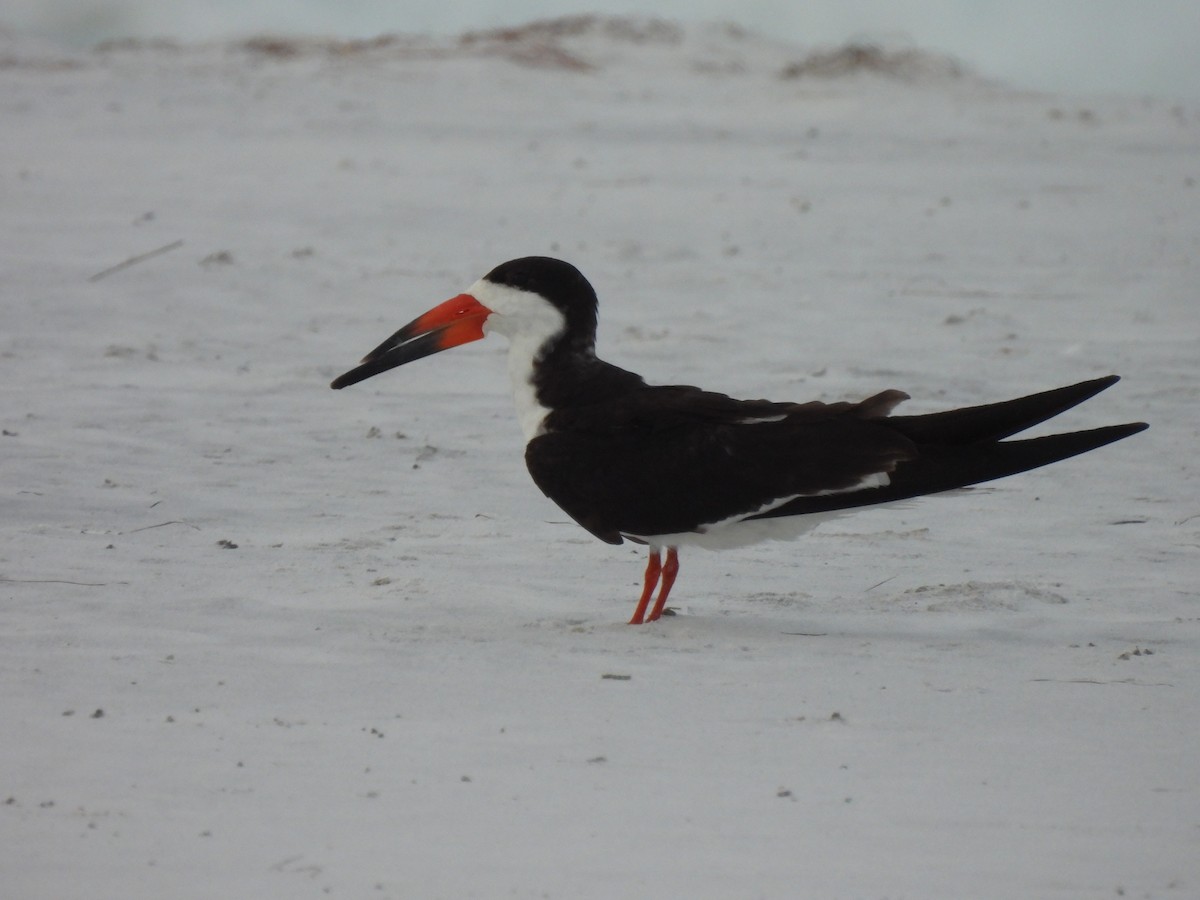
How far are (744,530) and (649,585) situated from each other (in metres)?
0.31

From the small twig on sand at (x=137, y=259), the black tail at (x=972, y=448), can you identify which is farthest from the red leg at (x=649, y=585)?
the small twig on sand at (x=137, y=259)

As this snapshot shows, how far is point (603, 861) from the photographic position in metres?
2.88

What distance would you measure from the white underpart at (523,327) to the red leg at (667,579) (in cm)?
55

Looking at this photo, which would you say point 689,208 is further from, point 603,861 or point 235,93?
point 603,861

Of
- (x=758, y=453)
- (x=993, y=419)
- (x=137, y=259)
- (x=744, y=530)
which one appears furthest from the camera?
(x=137, y=259)

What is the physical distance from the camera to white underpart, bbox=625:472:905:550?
178 inches

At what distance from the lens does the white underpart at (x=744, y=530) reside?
14.8ft

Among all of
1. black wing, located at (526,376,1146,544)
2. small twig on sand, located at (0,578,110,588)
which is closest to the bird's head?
black wing, located at (526,376,1146,544)

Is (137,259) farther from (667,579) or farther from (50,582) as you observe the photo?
(667,579)

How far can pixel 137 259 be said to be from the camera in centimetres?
885

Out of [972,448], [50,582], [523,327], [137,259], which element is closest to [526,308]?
[523,327]

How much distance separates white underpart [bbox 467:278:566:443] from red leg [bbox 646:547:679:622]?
0.55 metres

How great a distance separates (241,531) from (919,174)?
763cm

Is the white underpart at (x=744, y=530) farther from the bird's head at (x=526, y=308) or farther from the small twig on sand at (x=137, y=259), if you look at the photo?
the small twig on sand at (x=137, y=259)
